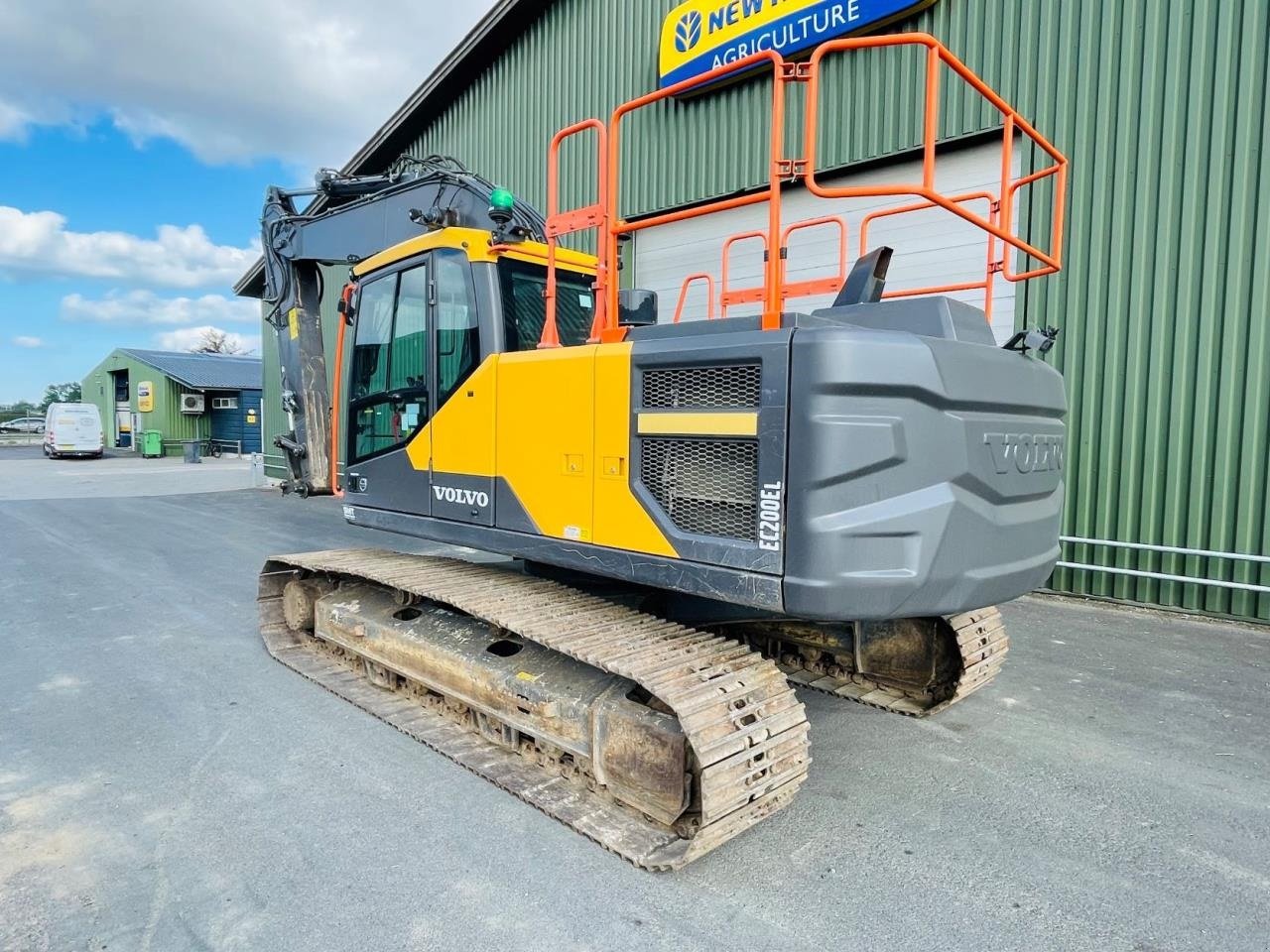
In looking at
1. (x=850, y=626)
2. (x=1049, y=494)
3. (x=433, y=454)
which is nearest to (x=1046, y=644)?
(x=850, y=626)

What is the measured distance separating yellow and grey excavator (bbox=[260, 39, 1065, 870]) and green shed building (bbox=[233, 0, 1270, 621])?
3.46 metres

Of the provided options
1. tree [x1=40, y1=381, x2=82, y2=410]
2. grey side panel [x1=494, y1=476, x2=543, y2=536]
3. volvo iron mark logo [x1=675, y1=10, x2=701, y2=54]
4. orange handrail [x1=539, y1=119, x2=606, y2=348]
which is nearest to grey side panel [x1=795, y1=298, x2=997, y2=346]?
orange handrail [x1=539, y1=119, x2=606, y2=348]

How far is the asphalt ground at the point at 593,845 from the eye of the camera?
263 cm

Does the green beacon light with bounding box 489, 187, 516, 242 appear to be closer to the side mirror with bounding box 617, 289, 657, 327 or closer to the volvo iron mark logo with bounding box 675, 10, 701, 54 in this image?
the side mirror with bounding box 617, 289, 657, 327

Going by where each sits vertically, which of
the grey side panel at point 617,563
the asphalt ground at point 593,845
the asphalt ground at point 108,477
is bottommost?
the asphalt ground at point 593,845

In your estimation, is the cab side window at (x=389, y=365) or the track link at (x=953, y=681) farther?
the cab side window at (x=389, y=365)

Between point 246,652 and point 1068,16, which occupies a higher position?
point 1068,16

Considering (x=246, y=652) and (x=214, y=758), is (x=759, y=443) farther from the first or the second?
(x=246, y=652)

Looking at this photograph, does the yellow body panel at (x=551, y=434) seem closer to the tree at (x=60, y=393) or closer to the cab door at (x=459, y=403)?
the cab door at (x=459, y=403)

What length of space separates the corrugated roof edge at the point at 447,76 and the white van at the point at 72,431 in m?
21.9

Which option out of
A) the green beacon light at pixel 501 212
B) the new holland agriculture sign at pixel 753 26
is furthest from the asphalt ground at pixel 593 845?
the new holland agriculture sign at pixel 753 26

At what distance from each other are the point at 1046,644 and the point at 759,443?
4335 millimetres

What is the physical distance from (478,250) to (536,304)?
418 millimetres

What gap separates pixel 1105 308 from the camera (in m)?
7.21
